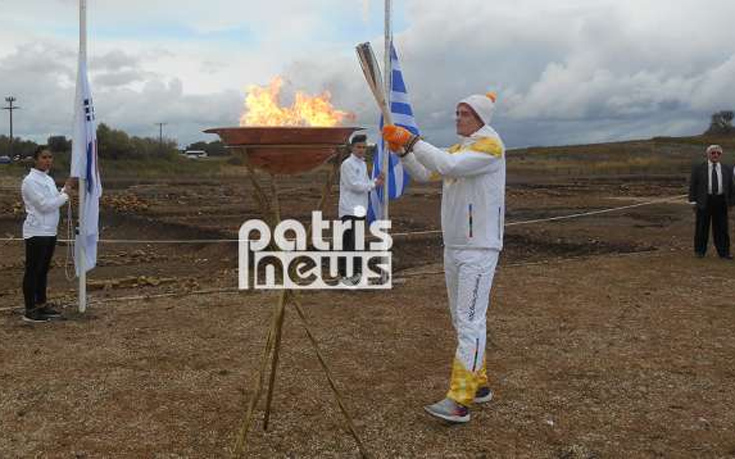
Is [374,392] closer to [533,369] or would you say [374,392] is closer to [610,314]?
[533,369]

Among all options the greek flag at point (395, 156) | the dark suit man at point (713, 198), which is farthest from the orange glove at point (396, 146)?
the dark suit man at point (713, 198)

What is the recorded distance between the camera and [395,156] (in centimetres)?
875

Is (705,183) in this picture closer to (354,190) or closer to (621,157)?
(354,190)

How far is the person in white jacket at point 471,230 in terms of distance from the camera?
4.48m

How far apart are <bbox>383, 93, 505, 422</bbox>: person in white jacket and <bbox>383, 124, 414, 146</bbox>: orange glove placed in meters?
0.25

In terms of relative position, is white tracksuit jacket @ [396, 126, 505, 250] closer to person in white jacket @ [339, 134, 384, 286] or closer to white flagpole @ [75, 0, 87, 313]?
person in white jacket @ [339, 134, 384, 286]

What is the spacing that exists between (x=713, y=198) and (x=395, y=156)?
653cm

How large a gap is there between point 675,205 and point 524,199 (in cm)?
610

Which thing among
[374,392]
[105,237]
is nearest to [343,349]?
[374,392]

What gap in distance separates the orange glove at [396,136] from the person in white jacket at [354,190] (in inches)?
174

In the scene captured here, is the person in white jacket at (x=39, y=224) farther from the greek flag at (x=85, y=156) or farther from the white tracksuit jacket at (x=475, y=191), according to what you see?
the white tracksuit jacket at (x=475, y=191)

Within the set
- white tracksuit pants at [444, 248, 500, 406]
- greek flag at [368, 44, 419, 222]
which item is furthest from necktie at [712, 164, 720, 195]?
white tracksuit pants at [444, 248, 500, 406]

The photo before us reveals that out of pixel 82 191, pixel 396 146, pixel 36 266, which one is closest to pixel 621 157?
pixel 82 191

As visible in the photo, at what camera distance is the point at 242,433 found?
3904 mm
